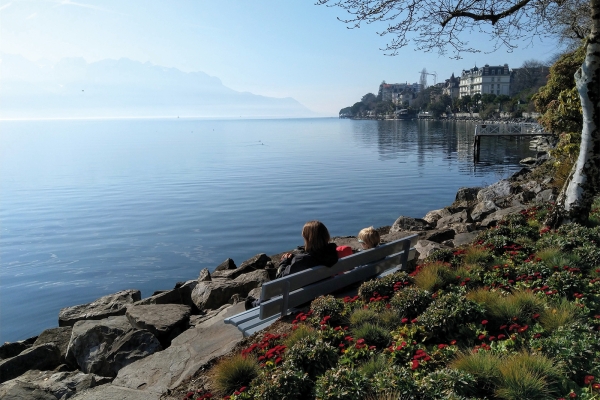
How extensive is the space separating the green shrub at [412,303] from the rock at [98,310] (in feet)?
23.5

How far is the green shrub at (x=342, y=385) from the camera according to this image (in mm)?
4035

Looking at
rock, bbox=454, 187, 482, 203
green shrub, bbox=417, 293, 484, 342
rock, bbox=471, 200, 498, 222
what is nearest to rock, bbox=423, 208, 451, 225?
rock, bbox=471, 200, 498, 222

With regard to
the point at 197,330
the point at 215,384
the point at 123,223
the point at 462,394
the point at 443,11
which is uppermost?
the point at 443,11

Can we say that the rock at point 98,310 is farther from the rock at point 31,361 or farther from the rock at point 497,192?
the rock at point 497,192

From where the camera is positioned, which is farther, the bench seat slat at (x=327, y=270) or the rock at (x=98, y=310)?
the rock at (x=98, y=310)

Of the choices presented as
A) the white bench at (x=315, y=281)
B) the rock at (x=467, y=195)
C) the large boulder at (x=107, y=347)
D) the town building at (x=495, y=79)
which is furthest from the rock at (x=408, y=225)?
the town building at (x=495, y=79)

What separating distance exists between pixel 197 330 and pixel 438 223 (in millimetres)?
11415

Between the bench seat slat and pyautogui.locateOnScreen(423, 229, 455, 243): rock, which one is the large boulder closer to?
the bench seat slat

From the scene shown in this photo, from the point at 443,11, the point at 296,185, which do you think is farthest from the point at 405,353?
the point at 296,185

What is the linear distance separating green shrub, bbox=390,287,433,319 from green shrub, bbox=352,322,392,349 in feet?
1.73

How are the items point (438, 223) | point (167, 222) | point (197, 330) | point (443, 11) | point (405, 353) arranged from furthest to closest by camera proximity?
point (167, 222) < point (438, 223) < point (443, 11) < point (197, 330) < point (405, 353)

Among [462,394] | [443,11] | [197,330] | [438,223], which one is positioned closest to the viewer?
[462,394]

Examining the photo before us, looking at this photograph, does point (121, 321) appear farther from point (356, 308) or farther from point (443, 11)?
point (443, 11)

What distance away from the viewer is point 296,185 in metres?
32.8
